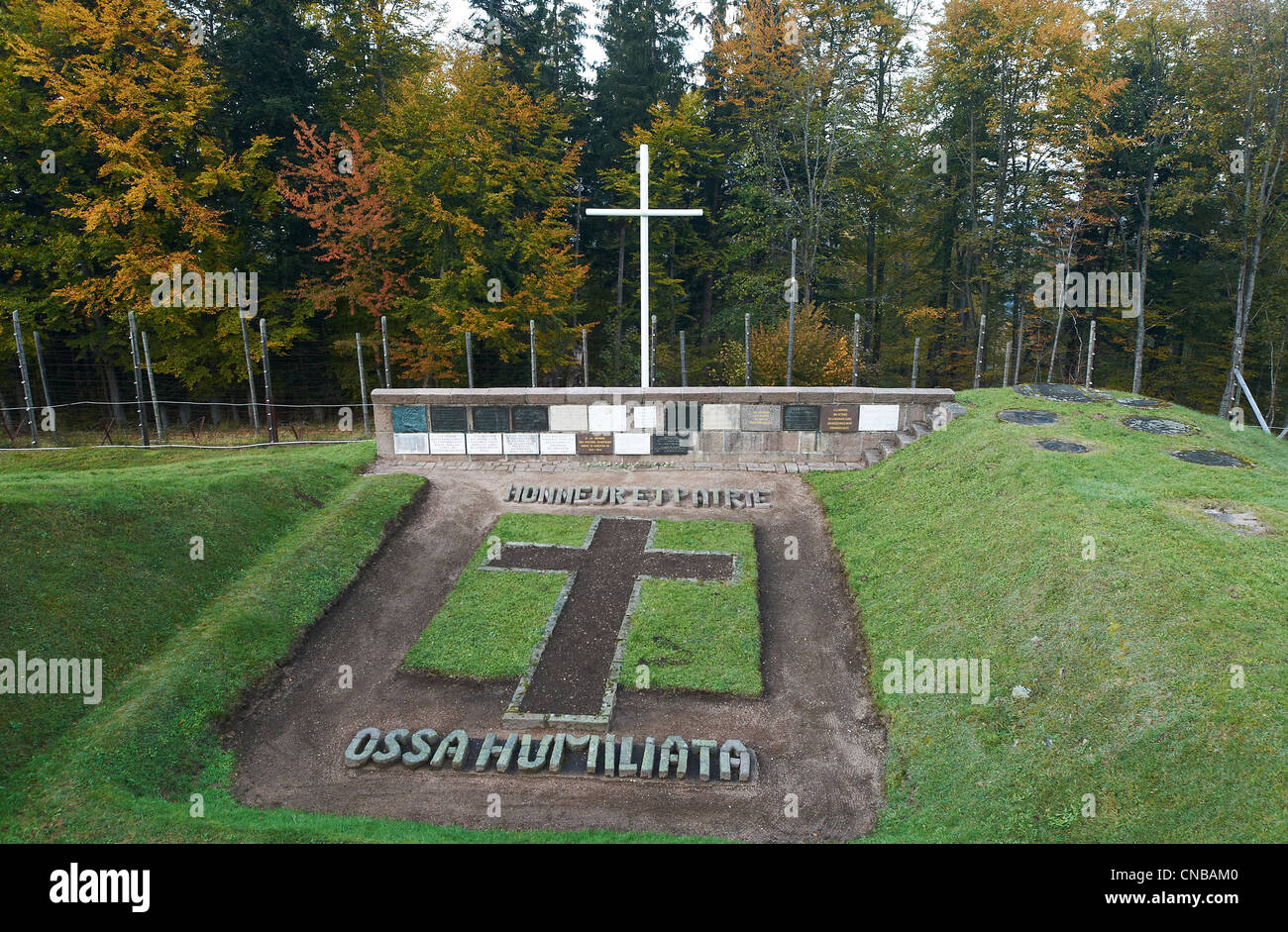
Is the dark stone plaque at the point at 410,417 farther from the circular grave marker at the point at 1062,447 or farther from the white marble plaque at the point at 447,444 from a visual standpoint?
the circular grave marker at the point at 1062,447

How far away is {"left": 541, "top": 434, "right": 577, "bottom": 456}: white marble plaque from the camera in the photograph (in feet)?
56.2

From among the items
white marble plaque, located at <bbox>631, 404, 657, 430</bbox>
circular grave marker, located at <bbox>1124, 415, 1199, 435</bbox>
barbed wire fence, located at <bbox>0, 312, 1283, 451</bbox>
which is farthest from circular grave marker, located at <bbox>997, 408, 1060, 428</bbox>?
white marble plaque, located at <bbox>631, 404, 657, 430</bbox>

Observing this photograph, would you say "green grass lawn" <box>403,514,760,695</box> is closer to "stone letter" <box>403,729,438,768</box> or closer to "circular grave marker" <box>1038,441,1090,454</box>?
"stone letter" <box>403,729,438,768</box>

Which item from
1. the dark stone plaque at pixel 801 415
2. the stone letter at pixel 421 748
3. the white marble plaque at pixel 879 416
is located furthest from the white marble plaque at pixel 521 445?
the stone letter at pixel 421 748

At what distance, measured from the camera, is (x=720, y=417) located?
17.0 m

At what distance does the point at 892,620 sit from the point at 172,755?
903cm

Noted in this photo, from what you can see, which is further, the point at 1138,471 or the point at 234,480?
the point at 234,480

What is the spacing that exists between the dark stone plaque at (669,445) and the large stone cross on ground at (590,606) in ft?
9.33

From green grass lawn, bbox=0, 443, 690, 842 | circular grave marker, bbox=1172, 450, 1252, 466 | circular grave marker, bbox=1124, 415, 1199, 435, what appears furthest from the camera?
circular grave marker, bbox=1124, 415, 1199, 435

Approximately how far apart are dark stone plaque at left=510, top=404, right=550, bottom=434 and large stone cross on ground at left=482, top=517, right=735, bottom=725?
3.38m

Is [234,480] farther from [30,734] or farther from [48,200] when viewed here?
[48,200]

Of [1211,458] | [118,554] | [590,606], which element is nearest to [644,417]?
[590,606]

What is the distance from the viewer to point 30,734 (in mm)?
8219
